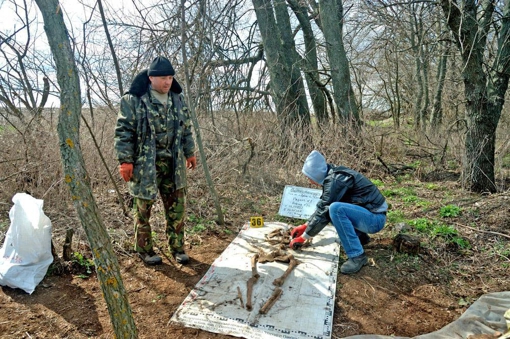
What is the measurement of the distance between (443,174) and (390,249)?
149 inches

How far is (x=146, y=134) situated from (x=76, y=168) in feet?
5.26

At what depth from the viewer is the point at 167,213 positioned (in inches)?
138

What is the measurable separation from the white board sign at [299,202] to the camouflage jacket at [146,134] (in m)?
1.88

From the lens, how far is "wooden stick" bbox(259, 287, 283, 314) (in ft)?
8.73

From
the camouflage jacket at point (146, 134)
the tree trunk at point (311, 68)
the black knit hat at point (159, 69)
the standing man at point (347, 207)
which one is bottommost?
the standing man at point (347, 207)

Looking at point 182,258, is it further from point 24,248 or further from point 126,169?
point 24,248

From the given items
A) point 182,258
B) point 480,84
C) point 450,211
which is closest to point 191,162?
point 182,258

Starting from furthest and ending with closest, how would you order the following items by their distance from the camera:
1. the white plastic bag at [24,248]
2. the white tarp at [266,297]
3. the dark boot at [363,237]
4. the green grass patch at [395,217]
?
1. the green grass patch at [395,217]
2. the dark boot at [363,237]
3. the white plastic bag at [24,248]
4. the white tarp at [266,297]

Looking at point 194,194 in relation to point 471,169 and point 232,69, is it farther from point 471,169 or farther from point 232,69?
point 471,169

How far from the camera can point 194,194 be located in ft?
17.1

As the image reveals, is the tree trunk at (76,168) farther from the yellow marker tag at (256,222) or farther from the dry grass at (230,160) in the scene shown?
the yellow marker tag at (256,222)

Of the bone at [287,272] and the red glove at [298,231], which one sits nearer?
the bone at [287,272]

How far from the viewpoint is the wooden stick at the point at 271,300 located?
2660 mm

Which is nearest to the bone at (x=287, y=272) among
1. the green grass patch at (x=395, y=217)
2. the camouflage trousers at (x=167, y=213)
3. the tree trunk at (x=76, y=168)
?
the camouflage trousers at (x=167, y=213)
